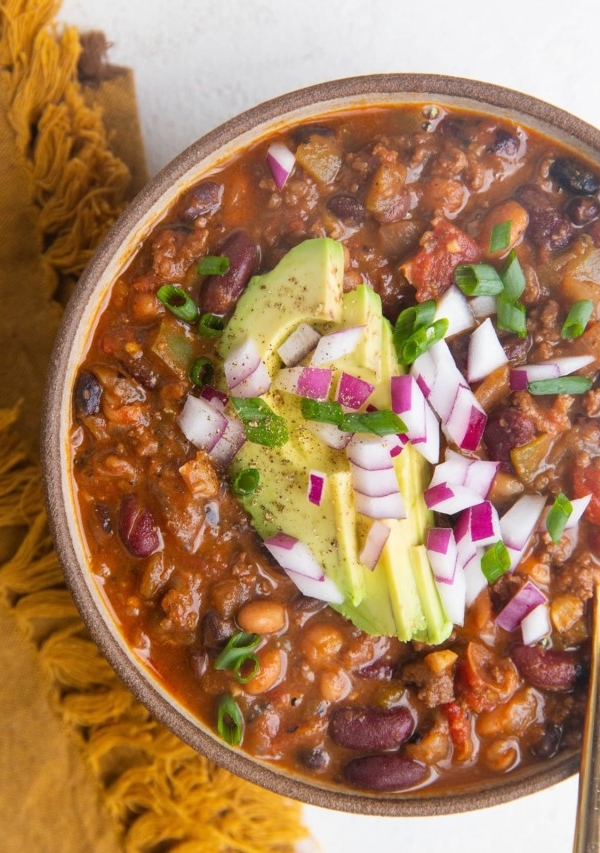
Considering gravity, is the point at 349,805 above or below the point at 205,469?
below

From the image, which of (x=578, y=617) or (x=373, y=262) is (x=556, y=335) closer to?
(x=373, y=262)

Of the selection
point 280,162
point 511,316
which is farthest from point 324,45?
point 511,316

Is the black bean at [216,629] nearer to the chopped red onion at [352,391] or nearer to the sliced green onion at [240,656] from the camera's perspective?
the sliced green onion at [240,656]

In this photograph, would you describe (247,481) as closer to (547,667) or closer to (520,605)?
(520,605)

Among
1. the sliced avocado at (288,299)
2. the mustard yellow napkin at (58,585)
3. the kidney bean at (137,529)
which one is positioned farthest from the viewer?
the mustard yellow napkin at (58,585)

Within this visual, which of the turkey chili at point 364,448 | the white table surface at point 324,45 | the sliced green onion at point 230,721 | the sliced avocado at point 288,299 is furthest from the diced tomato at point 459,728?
the white table surface at point 324,45

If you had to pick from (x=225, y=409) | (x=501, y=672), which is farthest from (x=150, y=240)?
(x=501, y=672)
